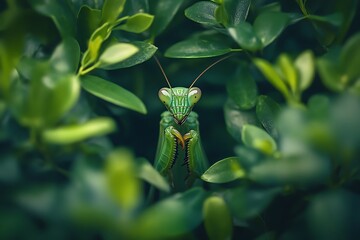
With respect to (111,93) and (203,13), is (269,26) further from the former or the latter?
(111,93)

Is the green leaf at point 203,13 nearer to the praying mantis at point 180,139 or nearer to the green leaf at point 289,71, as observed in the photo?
the praying mantis at point 180,139

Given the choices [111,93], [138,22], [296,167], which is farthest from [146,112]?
[296,167]

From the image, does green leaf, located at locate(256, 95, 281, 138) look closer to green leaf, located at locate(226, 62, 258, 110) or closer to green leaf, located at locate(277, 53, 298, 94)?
green leaf, located at locate(226, 62, 258, 110)

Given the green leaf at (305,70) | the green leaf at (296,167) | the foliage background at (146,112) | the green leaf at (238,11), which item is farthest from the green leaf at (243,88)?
the green leaf at (296,167)

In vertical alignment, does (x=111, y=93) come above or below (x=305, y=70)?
below

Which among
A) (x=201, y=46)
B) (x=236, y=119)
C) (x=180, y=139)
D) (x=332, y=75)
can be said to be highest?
(x=332, y=75)
